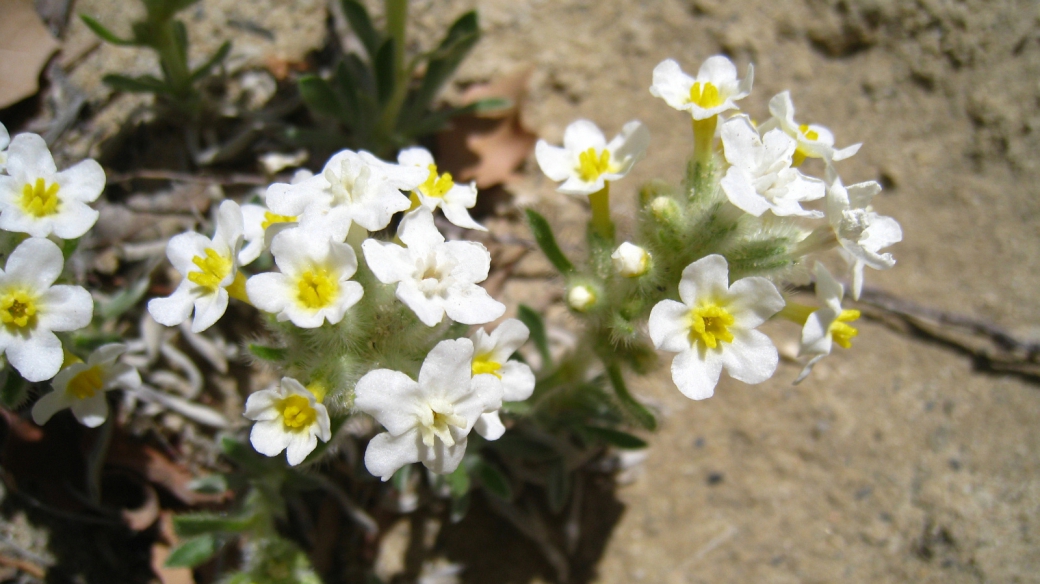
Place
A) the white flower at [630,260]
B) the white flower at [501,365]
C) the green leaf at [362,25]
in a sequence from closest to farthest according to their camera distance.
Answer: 1. the white flower at [501,365]
2. the white flower at [630,260]
3. the green leaf at [362,25]

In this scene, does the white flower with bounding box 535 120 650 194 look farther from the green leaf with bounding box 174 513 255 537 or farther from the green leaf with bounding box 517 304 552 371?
the green leaf with bounding box 174 513 255 537

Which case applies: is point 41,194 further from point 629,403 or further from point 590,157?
point 629,403

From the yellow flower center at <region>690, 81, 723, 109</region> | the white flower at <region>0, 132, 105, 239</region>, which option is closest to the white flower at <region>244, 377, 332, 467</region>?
the white flower at <region>0, 132, 105, 239</region>

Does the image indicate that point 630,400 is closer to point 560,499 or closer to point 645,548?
point 560,499

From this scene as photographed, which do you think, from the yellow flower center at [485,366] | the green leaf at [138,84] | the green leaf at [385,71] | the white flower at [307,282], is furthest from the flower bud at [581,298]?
the green leaf at [138,84]

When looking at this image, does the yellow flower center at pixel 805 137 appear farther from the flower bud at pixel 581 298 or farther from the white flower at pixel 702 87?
the flower bud at pixel 581 298

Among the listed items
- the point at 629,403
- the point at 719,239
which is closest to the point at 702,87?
the point at 719,239
